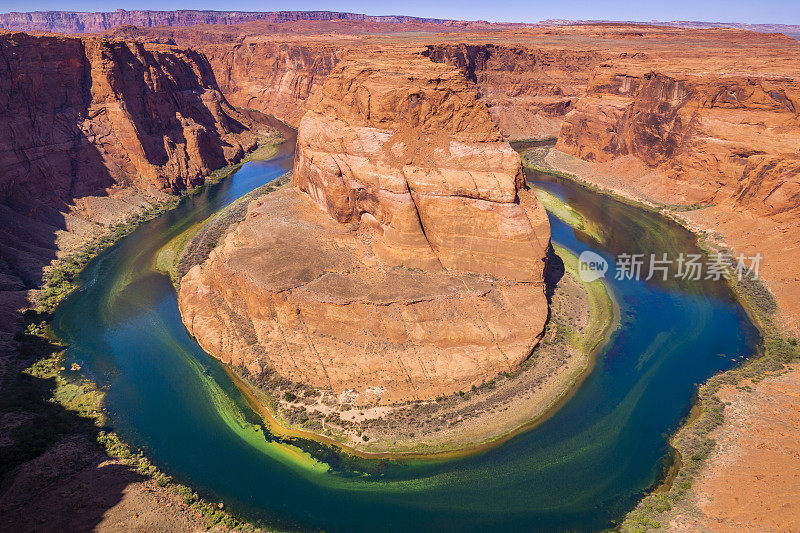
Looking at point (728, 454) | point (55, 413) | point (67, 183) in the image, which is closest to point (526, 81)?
point (67, 183)

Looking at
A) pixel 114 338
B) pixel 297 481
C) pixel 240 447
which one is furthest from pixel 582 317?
pixel 114 338

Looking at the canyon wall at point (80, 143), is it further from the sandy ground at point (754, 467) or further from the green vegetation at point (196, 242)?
the sandy ground at point (754, 467)

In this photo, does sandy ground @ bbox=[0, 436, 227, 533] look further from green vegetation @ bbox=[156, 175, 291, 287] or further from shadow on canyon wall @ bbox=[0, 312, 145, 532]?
green vegetation @ bbox=[156, 175, 291, 287]

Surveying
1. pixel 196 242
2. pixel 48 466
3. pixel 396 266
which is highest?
pixel 196 242

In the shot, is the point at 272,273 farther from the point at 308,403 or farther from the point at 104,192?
the point at 104,192

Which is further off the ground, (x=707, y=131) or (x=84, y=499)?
(x=707, y=131)

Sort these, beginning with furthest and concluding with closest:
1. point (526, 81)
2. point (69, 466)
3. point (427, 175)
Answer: point (526, 81) < point (427, 175) < point (69, 466)

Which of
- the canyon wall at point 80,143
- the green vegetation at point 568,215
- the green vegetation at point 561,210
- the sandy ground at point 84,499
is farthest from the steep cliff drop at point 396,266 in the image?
the green vegetation at point 561,210

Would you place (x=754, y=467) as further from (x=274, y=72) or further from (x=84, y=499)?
(x=274, y=72)
